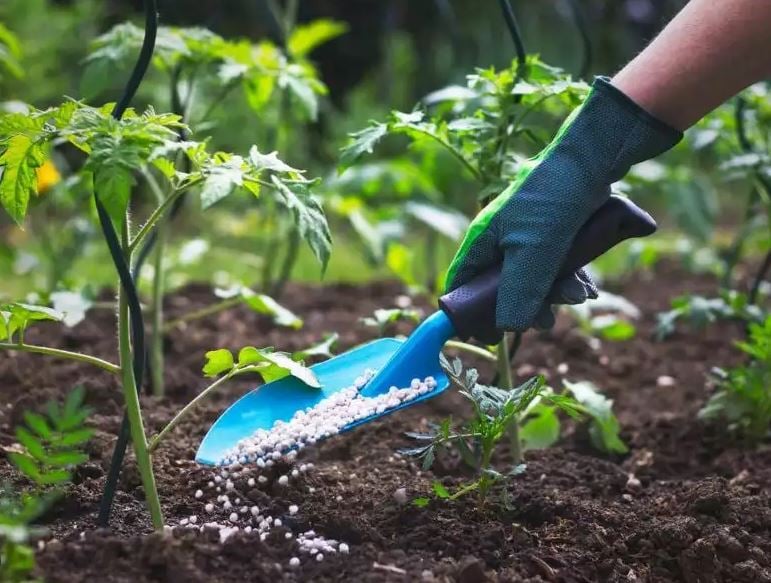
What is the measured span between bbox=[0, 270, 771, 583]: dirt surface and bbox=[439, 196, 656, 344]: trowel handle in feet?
1.13

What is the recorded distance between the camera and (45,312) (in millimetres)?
1565

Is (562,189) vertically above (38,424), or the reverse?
(562,189)

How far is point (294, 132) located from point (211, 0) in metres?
2.44

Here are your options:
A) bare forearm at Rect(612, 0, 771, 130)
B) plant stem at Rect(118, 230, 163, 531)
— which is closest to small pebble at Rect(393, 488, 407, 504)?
plant stem at Rect(118, 230, 163, 531)

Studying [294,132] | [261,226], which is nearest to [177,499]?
[261,226]

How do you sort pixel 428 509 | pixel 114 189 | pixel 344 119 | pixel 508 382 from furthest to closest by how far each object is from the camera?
pixel 344 119
pixel 508 382
pixel 428 509
pixel 114 189

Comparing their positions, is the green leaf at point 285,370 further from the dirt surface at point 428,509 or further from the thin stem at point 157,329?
the thin stem at point 157,329

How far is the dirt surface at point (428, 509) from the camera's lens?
1527mm

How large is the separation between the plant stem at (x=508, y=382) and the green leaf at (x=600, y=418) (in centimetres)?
16

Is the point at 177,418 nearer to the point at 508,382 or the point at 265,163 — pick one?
the point at 265,163

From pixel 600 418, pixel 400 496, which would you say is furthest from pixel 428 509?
pixel 600 418

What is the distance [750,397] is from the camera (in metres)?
2.32

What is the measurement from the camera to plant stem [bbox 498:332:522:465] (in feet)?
6.71

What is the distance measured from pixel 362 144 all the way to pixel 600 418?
80 cm
